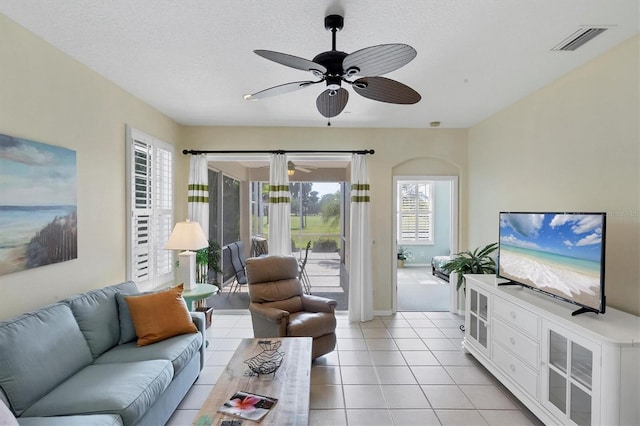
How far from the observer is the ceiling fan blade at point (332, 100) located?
2.14 m

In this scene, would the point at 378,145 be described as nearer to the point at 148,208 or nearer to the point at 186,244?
the point at 186,244

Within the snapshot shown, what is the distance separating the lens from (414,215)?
8.71 meters

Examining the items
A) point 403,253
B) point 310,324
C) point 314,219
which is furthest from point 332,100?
point 403,253

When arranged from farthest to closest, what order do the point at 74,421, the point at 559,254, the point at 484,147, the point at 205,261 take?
the point at 205,261 → the point at 484,147 → the point at 559,254 → the point at 74,421

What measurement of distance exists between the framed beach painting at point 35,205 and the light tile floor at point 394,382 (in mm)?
1569

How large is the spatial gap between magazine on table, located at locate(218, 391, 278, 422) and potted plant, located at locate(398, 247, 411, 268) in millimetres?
6807

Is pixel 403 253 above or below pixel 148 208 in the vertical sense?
below

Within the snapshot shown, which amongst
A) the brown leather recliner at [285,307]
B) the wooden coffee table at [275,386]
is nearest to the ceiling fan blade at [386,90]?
the wooden coffee table at [275,386]

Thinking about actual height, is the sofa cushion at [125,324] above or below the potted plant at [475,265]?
below

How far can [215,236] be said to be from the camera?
5703mm

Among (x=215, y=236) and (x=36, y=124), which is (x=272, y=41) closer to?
(x=36, y=124)

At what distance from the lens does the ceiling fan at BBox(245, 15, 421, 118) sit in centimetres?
160

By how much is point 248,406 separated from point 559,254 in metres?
2.45

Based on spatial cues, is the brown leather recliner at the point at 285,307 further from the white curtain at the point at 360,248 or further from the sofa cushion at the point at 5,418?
the sofa cushion at the point at 5,418
